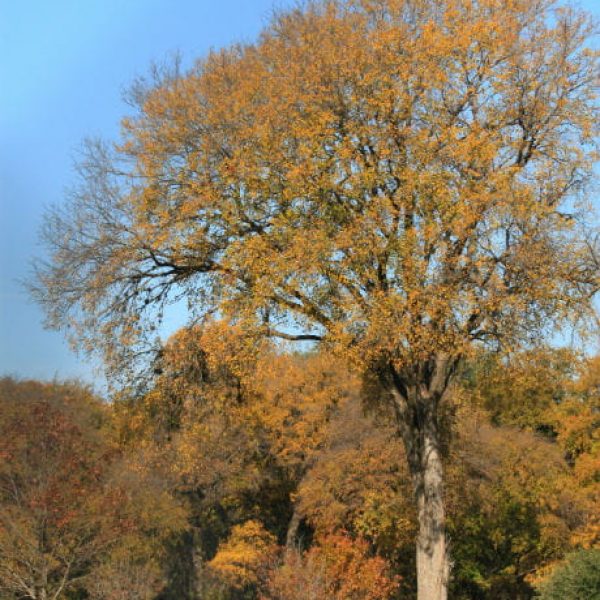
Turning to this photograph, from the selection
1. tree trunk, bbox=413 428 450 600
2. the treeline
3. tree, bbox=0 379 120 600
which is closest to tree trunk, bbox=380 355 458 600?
tree trunk, bbox=413 428 450 600

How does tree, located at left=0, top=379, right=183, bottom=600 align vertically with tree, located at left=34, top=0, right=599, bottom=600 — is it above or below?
below

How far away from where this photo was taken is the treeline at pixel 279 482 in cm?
1631

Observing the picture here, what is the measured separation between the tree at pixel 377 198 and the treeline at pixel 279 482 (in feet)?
4.14

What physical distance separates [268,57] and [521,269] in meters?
6.98

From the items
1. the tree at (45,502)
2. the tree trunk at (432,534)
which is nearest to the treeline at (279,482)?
the tree at (45,502)

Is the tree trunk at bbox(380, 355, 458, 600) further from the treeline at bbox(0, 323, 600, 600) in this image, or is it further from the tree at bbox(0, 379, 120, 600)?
the tree at bbox(0, 379, 120, 600)

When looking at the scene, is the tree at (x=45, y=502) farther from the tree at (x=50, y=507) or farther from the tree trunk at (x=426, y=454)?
the tree trunk at (x=426, y=454)

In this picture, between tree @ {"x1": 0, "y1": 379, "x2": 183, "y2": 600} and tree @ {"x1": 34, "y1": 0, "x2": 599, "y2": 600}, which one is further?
tree @ {"x1": 0, "y1": 379, "x2": 183, "y2": 600}

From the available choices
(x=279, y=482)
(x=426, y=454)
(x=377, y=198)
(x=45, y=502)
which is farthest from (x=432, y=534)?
(x=279, y=482)

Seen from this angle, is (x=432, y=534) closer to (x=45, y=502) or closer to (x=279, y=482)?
(x=45, y=502)

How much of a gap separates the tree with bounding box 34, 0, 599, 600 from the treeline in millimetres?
1262

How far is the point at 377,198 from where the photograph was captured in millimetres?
14906

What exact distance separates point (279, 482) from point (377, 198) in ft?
94.3

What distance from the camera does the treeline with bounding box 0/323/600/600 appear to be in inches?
642
